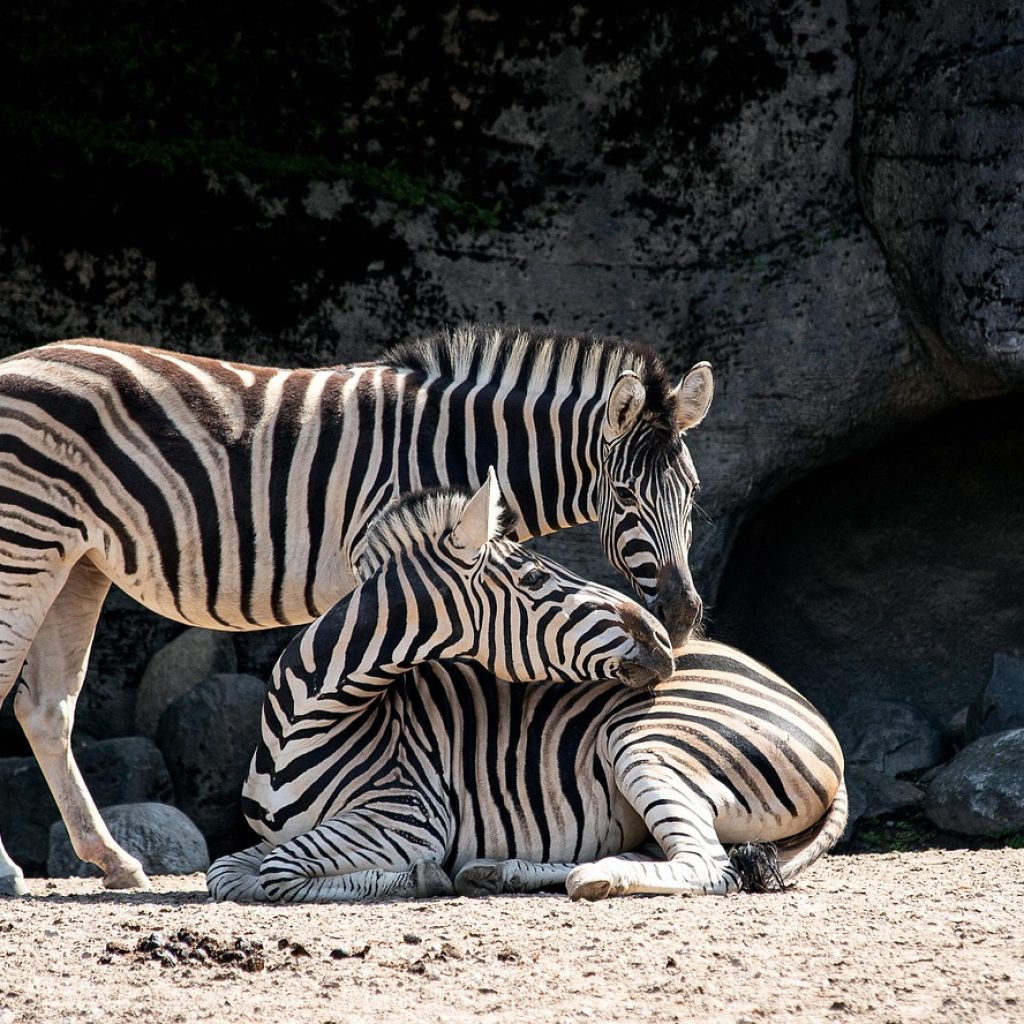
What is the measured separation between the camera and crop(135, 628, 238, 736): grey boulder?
1039 cm

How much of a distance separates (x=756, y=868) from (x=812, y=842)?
0.70 m

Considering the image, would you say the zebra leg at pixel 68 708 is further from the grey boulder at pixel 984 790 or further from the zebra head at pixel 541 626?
the grey boulder at pixel 984 790

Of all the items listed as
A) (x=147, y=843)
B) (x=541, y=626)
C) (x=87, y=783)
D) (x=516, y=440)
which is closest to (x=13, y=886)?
(x=147, y=843)

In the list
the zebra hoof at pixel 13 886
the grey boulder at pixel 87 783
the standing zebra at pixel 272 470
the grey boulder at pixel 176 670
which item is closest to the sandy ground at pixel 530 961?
the zebra hoof at pixel 13 886

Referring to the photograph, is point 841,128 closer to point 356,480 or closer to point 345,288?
point 345,288

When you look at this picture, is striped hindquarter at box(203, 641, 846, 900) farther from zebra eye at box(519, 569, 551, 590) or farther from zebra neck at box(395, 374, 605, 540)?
zebra neck at box(395, 374, 605, 540)

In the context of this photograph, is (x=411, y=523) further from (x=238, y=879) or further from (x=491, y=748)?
(x=238, y=879)

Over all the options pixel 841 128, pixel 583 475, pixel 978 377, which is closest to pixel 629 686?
pixel 583 475

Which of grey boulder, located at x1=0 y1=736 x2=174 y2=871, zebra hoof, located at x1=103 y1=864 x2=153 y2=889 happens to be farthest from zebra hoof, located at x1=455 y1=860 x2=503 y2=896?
grey boulder, located at x1=0 y1=736 x2=174 y2=871

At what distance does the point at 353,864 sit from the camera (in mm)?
6242

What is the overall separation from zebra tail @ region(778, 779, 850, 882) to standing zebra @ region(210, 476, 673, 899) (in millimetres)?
925

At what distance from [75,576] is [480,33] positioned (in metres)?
4.91

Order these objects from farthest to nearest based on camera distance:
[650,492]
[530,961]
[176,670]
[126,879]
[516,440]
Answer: [176,670]
[516,440]
[650,492]
[126,879]
[530,961]

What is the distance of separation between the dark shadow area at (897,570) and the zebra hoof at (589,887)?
208 inches
